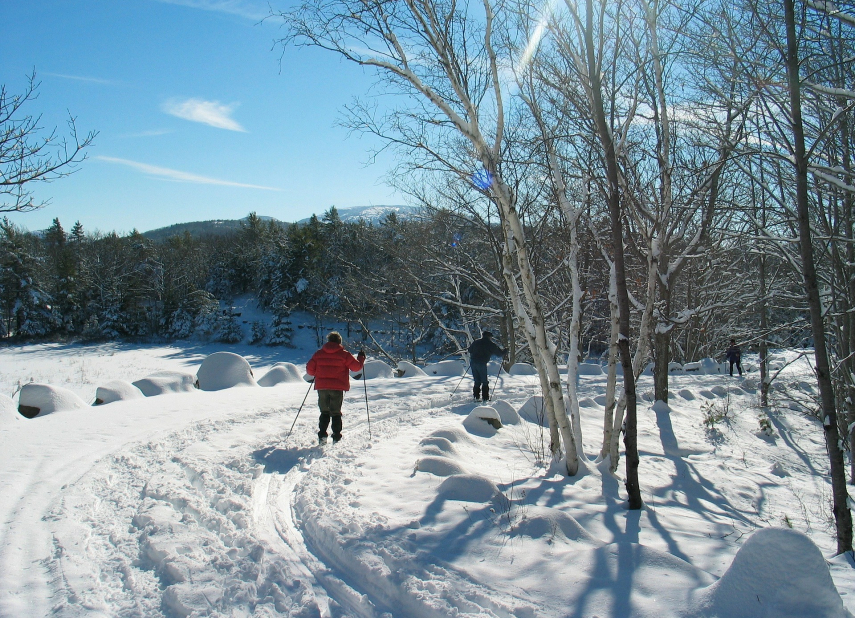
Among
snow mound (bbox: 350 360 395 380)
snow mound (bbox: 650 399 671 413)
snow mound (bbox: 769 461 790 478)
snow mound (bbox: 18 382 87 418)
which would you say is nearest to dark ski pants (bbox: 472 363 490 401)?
snow mound (bbox: 650 399 671 413)

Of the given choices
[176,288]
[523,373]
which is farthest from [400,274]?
[176,288]

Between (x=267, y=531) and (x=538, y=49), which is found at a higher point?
(x=538, y=49)

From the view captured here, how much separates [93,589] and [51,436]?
4.36 meters

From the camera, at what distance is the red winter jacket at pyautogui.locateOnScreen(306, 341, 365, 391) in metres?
6.73

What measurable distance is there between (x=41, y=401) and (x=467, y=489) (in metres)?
7.48

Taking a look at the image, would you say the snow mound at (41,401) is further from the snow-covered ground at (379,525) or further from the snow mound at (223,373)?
the snow mound at (223,373)

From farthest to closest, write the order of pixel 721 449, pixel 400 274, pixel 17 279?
pixel 17 279, pixel 400 274, pixel 721 449

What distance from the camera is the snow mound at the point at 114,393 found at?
917 centimetres

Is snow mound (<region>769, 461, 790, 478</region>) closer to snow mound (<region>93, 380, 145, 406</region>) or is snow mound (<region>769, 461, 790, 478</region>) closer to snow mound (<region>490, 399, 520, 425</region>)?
snow mound (<region>490, 399, 520, 425</region>)

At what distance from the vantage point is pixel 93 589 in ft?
9.77

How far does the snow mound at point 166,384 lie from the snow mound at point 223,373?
485 millimetres

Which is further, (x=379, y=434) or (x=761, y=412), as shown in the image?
(x=761, y=412)

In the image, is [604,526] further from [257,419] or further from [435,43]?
[257,419]

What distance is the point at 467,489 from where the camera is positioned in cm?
449
